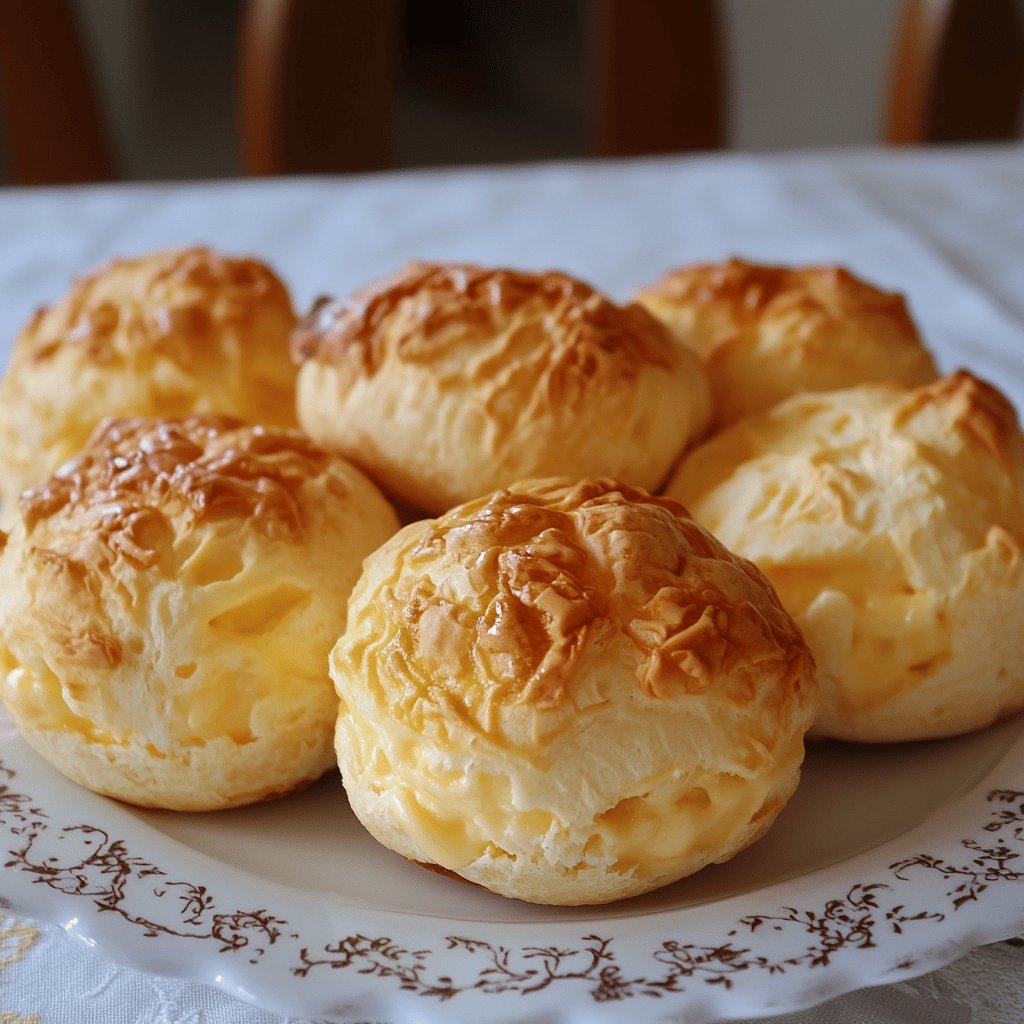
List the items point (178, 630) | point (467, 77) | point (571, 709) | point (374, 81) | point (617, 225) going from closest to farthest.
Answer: point (571, 709)
point (178, 630)
point (617, 225)
point (374, 81)
point (467, 77)

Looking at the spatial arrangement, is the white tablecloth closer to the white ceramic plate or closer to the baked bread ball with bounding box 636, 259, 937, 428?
the baked bread ball with bounding box 636, 259, 937, 428

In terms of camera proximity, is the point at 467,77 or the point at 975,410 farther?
the point at 467,77

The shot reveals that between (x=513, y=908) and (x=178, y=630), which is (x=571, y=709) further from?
(x=178, y=630)

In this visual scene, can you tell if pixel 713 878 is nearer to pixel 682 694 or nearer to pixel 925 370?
pixel 682 694

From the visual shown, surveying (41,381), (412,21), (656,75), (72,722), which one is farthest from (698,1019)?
(412,21)

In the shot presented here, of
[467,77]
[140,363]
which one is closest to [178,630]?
[140,363]

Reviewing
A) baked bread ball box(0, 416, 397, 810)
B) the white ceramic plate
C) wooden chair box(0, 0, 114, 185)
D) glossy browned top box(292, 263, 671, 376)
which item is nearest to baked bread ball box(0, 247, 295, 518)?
glossy browned top box(292, 263, 671, 376)
